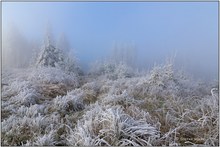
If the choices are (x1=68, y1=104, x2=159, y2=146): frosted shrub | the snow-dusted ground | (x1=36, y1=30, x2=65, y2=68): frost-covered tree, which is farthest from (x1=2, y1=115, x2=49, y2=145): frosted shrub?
(x1=36, y1=30, x2=65, y2=68): frost-covered tree

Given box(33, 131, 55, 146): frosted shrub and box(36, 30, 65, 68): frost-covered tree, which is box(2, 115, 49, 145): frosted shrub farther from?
box(36, 30, 65, 68): frost-covered tree

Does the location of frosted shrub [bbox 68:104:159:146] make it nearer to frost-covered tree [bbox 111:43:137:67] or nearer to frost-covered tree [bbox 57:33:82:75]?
frost-covered tree [bbox 111:43:137:67]

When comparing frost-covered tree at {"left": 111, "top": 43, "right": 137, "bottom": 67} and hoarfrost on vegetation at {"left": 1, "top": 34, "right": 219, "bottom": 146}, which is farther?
frost-covered tree at {"left": 111, "top": 43, "right": 137, "bottom": 67}

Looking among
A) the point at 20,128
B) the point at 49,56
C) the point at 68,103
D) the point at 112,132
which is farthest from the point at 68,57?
the point at 112,132

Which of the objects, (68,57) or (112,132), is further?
(68,57)

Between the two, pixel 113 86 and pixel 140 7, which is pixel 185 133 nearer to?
pixel 113 86

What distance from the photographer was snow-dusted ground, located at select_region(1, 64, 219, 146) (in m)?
1.94

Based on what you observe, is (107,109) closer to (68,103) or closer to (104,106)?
(104,106)

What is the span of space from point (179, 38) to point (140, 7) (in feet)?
1.38

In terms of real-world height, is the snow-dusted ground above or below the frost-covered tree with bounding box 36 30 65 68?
below

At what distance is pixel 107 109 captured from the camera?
7.01ft

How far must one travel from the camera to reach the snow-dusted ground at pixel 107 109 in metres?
1.94

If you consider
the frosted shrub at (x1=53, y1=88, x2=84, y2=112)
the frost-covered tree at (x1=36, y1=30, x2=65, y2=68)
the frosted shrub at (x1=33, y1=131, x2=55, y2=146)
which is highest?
the frost-covered tree at (x1=36, y1=30, x2=65, y2=68)

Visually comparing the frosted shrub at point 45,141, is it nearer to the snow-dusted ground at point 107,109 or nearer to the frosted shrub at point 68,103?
the snow-dusted ground at point 107,109
